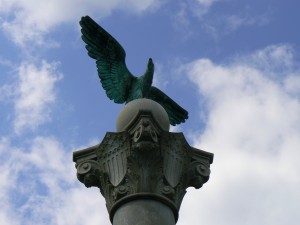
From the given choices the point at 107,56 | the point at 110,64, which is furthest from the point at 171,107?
the point at 107,56

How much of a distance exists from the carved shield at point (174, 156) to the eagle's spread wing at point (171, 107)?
10.1 feet

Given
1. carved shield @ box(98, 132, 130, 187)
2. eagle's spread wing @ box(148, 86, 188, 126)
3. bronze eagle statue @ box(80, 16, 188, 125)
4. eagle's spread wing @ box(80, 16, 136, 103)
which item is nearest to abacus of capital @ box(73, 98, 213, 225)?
carved shield @ box(98, 132, 130, 187)

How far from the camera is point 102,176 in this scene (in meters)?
13.8

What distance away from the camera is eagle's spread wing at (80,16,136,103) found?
17.0 metres

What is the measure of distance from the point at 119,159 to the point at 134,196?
100 cm

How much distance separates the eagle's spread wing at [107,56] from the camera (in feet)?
55.9

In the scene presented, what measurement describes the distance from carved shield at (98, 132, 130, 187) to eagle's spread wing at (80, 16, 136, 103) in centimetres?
299

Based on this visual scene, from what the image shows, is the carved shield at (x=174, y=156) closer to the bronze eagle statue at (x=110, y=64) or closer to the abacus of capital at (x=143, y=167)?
the abacus of capital at (x=143, y=167)

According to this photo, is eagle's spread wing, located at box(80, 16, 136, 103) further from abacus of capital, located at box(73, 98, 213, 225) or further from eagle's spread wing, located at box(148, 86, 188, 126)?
abacus of capital, located at box(73, 98, 213, 225)

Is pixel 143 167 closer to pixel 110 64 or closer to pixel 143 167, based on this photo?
pixel 143 167

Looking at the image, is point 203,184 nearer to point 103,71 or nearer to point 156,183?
point 156,183

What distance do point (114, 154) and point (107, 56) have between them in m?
4.19

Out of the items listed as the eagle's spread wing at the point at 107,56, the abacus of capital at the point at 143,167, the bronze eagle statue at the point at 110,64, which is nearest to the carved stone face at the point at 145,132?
the abacus of capital at the point at 143,167

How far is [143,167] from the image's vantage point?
531 inches
